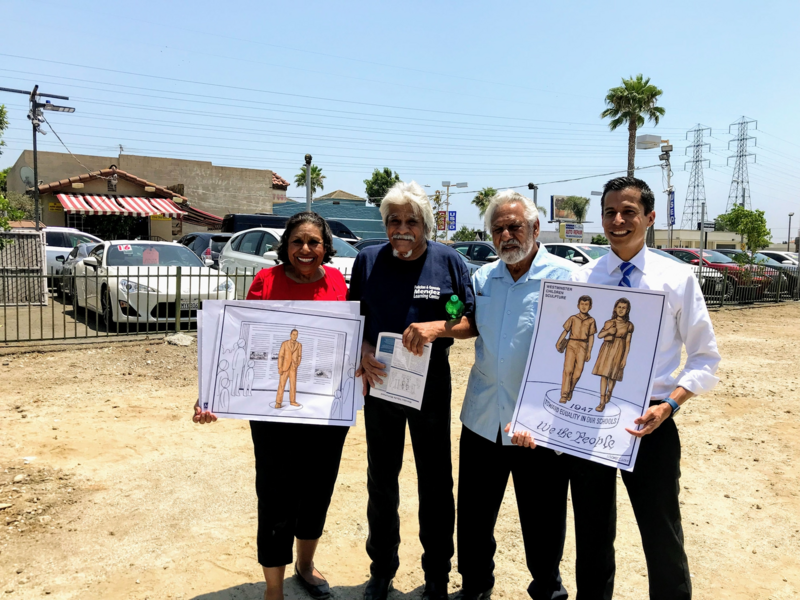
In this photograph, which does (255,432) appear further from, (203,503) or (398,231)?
(203,503)

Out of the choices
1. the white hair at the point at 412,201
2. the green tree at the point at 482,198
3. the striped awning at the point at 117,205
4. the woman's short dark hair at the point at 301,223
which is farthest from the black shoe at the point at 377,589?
the green tree at the point at 482,198

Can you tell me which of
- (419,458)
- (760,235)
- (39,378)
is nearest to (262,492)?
(419,458)

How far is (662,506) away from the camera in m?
2.46

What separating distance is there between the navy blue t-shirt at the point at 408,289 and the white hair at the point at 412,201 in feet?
0.52

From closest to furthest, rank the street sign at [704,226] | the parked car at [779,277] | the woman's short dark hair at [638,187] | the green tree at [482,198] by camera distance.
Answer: the woman's short dark hair at [638,187], the parked car at [779,277], the street sign at [704,226], the green tree at [482,198]

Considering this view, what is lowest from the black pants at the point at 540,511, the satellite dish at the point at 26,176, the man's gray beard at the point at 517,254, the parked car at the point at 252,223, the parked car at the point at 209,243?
the black pants at the point at 540,511

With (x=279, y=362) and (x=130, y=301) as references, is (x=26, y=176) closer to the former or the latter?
(x=130, y=301)

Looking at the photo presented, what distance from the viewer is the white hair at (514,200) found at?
2834 millimetres

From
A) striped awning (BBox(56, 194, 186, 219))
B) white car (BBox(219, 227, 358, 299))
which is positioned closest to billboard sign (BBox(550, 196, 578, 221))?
striped awning (BBox(56, 194, 186, 219))

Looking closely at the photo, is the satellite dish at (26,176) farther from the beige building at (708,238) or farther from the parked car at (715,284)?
the beige building at (708,238)

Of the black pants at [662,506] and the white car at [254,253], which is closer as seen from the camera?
the black pants at [662,506]

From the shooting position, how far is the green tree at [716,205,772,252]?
25375mm

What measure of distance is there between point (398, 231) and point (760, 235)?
1074 inches

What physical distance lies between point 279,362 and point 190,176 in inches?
1391
